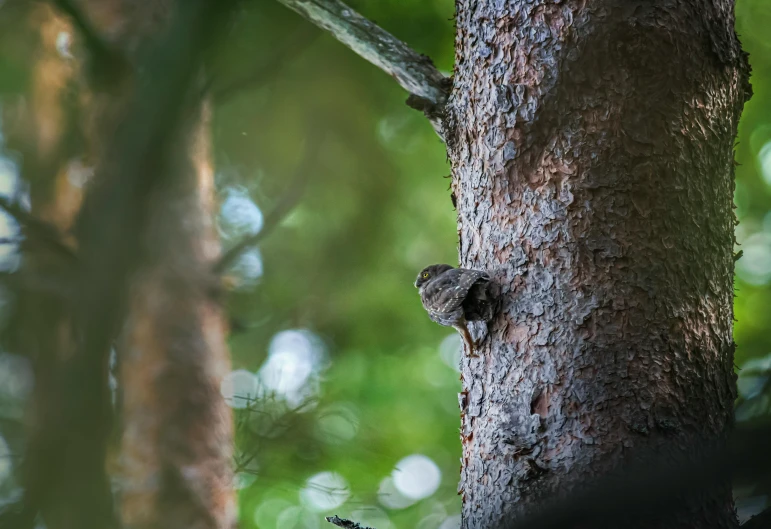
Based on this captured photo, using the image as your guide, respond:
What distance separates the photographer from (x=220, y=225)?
4238 millimetres

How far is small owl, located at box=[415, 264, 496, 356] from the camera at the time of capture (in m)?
1.76

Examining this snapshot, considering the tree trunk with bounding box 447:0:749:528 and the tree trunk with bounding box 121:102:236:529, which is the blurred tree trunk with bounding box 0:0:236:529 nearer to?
the tree trunk with bounding box 121:102:236:529

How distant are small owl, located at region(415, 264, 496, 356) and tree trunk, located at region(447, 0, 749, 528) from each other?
50mm

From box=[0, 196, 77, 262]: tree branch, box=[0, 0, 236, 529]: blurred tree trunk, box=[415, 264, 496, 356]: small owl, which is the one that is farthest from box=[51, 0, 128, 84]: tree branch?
box=[415, 264, 496, 356]: small owl

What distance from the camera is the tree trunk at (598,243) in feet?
5.19

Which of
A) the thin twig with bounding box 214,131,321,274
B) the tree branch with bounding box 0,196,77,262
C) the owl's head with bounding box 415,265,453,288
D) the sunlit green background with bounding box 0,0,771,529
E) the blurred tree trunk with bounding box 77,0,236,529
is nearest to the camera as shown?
the tree branch with bounding box 0,196,77,262

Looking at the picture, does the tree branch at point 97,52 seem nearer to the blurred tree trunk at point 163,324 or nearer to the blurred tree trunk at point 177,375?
the blurred tree trunk at point 163,324

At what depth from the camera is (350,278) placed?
459 centimetres

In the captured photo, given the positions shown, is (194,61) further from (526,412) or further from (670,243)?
(670,243)

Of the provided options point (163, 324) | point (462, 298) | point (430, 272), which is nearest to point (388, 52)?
point (430, 272)

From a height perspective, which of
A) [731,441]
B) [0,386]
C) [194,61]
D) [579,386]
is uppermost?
[0,386]

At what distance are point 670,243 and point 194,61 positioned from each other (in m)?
1.37

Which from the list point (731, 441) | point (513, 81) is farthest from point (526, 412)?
point (731, 441)

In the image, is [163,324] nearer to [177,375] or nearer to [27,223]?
[177,375]
